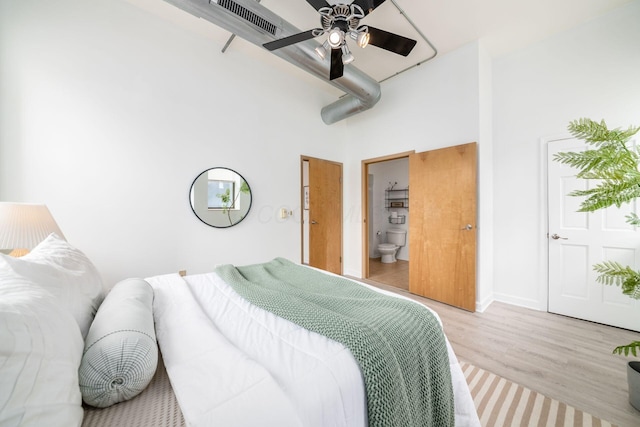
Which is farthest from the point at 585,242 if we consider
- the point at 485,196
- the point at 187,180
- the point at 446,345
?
the point at 187,180

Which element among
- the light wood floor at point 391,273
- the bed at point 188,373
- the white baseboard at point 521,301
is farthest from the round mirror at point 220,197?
the white baseboard at point 521,301

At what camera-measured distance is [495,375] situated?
1.67 meters

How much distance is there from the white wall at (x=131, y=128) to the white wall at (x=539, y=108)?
2.94 meters

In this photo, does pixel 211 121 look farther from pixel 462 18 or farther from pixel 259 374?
pixel 462 18

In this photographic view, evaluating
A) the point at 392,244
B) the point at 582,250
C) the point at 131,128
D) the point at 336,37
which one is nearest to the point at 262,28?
the point at 336,37

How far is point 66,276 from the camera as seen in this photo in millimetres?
941

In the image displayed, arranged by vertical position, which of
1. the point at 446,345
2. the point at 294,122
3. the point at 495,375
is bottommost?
the point at 495,375

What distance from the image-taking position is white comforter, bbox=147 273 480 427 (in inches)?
23.4

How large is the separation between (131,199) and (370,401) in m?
2.62

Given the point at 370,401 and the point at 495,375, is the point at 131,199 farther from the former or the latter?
the point at 495,375

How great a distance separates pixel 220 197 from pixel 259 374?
244cm

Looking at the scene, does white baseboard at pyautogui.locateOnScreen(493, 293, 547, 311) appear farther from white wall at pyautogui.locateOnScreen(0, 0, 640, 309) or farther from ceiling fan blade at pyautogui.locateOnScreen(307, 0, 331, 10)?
ceiling fan blade at pyautogui.locateOnScreen(307, 0, 331, 10)

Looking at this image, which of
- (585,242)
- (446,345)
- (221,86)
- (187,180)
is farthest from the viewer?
(221,86)

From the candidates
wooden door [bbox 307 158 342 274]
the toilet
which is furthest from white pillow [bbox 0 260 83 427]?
the toilet
